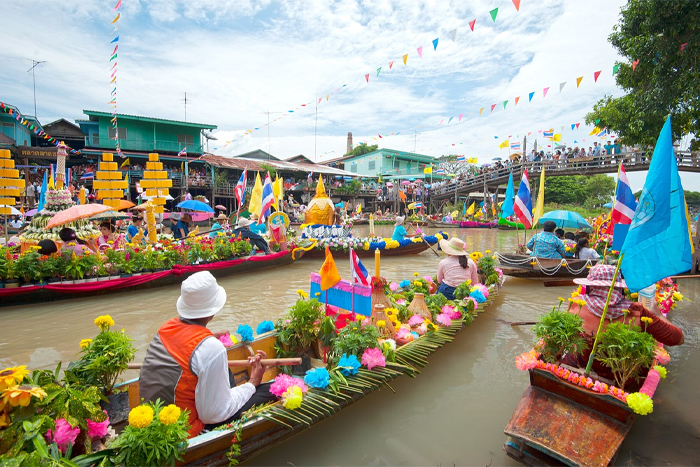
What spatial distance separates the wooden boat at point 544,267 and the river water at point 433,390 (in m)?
1.03

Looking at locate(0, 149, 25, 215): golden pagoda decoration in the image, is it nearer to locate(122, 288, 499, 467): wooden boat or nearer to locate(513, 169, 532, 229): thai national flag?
locate(122, 288, 499, 467): wooden boat

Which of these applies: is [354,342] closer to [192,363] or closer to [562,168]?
[192,363]

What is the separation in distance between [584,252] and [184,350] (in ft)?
33.9

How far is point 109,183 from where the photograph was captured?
11.2 m

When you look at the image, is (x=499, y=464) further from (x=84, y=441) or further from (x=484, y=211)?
(x=484, y=211)

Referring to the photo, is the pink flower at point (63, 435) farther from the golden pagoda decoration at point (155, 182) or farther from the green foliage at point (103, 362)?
the golden pagoda decoration at point (155, 182)

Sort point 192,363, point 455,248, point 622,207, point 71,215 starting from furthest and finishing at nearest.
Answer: point 71,215 < point 455,248 < point 622,207 < point 192,363

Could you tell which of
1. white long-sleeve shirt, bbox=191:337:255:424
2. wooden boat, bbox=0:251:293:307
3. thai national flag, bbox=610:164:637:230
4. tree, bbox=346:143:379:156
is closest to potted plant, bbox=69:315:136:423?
white long-sleeve shirt, bbox=191:337:255:424

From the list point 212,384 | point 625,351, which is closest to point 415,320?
point 625,351

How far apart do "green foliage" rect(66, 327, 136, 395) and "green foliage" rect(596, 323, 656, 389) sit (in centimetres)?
423

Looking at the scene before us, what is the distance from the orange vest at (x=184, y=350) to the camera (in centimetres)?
256

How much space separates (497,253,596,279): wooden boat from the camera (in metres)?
9.58

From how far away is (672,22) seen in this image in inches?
303

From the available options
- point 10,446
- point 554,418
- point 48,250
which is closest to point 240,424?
point 10,446
